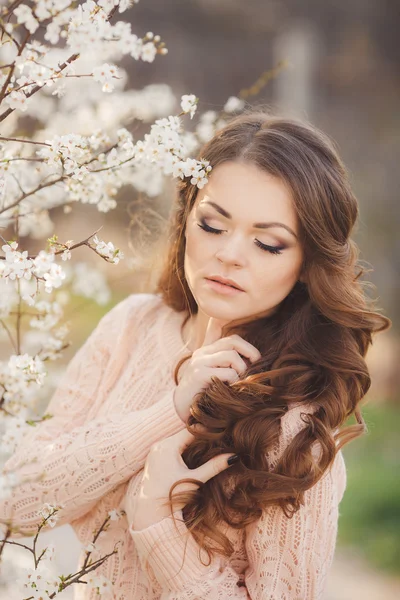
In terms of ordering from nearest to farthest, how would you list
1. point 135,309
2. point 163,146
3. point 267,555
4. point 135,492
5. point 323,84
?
point 163,146 < point 267,555 < point 135,492 < point 135,309 < point 323,84

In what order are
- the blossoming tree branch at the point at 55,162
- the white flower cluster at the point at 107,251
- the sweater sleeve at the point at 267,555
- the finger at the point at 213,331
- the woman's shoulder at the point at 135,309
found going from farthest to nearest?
the woman's shoulder at the point at 135,309 < the finger at the point at 213,331 < the sweater sleeve at the point at 267,555 < the white flower cluster at the point at 107,251 < the blossoming tree branch at the point at 55,162

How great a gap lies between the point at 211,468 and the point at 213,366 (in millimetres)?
249

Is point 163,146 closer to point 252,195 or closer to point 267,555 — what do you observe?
point 252,195

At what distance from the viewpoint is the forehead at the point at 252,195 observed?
1.70m

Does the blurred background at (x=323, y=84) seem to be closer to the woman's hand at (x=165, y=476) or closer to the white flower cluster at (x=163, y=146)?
the woman's hand at (x=165, y=476)

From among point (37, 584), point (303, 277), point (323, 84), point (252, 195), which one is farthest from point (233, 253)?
point (323, 84)

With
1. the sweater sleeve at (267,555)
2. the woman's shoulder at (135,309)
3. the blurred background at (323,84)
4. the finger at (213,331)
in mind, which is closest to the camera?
the sweater sleeve at (267,555)

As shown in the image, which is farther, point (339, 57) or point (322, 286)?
point (339, 57)

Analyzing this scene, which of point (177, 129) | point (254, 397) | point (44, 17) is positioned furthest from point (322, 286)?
point (44, 17)

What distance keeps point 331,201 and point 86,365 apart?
0.92 meters

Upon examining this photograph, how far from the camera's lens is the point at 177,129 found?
1.49m

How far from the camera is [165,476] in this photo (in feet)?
5.57

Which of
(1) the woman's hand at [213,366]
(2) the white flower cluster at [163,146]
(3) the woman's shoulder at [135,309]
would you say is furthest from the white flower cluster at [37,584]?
(3) the woman's shoulder at [135,309]

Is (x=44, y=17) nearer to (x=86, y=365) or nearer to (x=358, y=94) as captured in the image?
(x=86, y=365)
